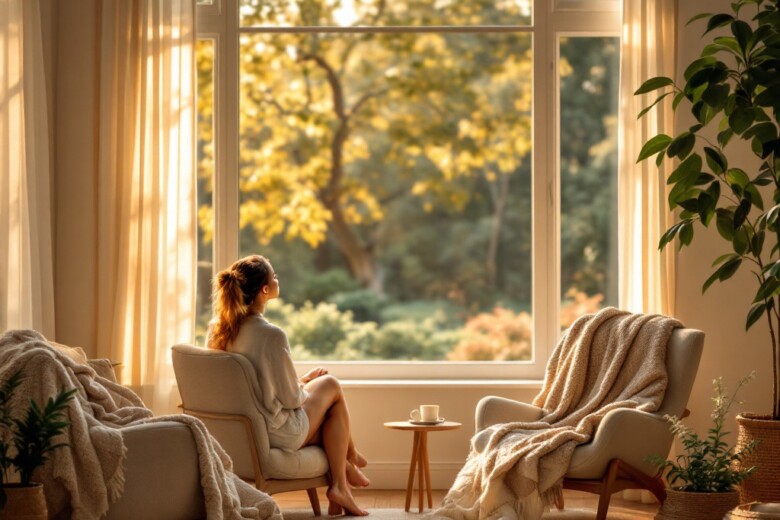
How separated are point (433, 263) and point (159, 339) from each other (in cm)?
326

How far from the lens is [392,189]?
27.2ft

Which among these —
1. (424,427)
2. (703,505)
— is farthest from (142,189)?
(703,505)

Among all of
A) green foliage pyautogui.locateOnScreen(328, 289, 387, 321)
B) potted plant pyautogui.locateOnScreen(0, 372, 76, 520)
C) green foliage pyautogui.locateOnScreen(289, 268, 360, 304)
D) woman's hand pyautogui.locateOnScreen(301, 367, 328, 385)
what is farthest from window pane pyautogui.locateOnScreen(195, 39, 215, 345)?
potted plant pyautogui.locateOnScreen(0, 372, 76, 520)

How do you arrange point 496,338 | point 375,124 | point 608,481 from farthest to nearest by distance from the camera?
point 375,124 < point 496,338 < point 608,481

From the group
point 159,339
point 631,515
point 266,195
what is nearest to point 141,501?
point 159,339

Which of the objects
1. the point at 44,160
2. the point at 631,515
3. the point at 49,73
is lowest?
the point at 631,515

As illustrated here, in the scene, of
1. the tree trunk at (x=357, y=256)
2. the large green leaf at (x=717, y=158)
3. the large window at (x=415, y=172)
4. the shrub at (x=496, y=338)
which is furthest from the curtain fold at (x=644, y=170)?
the tree trunk at (x=357, y=256)

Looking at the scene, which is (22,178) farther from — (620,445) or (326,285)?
(326,285)

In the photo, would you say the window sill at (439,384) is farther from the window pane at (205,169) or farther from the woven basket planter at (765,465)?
the woven basket planter at (765,465)

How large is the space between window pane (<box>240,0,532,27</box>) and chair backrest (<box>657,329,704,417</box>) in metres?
2.30

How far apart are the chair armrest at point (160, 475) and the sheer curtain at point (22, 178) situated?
4.21ft

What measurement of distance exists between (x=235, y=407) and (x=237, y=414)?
3 cm

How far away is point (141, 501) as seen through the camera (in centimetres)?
359

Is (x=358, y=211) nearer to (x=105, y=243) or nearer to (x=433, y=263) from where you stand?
(x=433, y=263)
